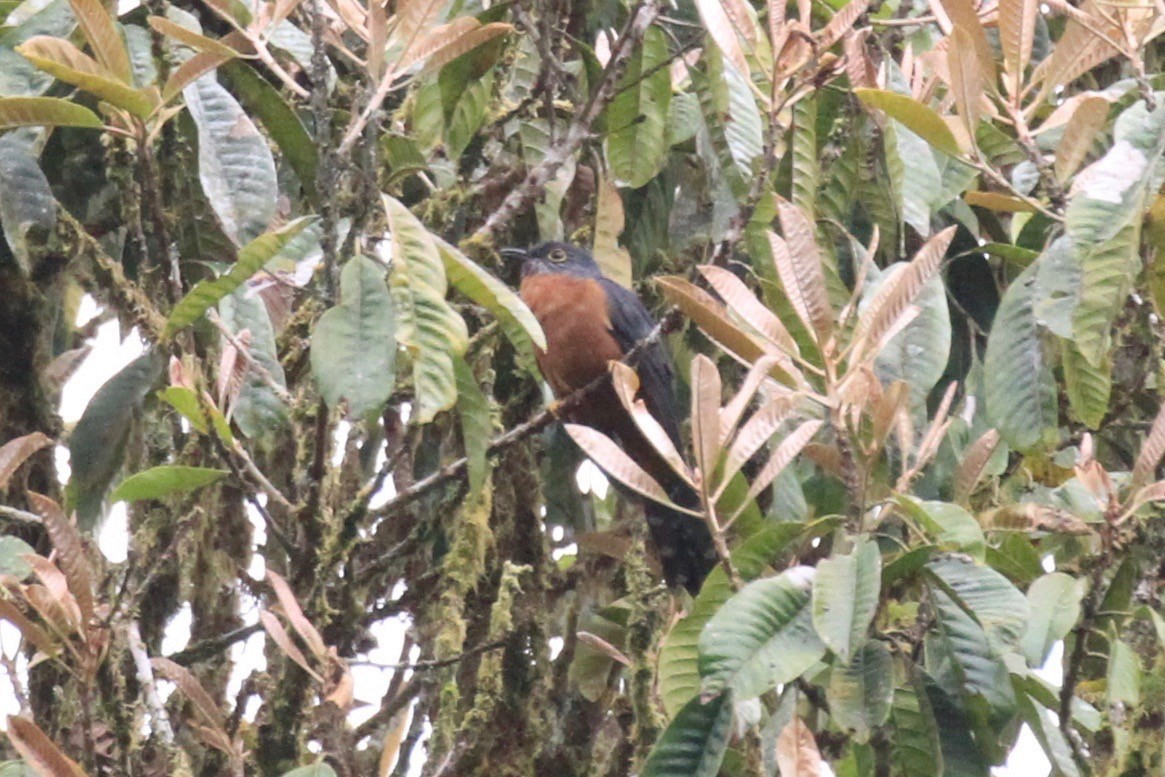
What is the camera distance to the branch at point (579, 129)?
3369 mm

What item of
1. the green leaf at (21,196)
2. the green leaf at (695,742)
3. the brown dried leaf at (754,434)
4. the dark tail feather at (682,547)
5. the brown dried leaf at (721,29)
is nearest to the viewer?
the green leaf at (695,742)

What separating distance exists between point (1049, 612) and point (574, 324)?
2639 mm

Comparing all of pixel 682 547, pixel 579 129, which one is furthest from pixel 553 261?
pixel 579 129

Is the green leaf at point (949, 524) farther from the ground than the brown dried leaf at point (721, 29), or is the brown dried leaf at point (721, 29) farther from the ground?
the brown dried leaf at point (721, 29)

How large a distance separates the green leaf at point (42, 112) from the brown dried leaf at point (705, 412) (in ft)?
3.87

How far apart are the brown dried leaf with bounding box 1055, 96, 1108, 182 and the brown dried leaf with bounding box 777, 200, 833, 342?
0.67 m

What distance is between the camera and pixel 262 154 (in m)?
3.21

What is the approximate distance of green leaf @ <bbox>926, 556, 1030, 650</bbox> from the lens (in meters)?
2.62

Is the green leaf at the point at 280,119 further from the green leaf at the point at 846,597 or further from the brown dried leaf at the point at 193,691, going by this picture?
the green leaf at the point at 846,597

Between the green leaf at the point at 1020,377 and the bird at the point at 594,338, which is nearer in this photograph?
the green leaf at the point at 1020,377

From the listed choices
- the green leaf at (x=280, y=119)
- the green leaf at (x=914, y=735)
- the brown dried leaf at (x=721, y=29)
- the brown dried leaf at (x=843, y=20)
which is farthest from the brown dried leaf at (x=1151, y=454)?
the green leaf at (x=280, y=119)

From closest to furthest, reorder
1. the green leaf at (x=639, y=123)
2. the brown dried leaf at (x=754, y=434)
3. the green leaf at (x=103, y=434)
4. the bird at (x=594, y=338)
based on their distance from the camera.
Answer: the brown dried leaf at (x=754, y=434), the green leaf at (x=103, y=434), the green leaf at (x=639, y=123), the bird at (x=594, y=338)

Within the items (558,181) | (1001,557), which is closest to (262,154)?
(558,181)

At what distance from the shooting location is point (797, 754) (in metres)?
2.56
